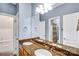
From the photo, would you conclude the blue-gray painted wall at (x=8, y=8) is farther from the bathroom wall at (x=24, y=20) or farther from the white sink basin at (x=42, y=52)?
the white sink basin at (x=42, y=52)

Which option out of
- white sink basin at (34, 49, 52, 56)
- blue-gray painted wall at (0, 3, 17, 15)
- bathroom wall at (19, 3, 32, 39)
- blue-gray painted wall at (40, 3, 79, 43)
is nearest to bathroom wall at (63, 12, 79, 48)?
blue-gray painted wall at (40, 3, 79, 43)

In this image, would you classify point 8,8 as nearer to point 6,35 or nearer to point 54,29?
point 6,35

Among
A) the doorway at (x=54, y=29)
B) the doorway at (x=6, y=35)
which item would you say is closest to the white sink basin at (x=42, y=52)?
the doorway at (x=54, y=29)

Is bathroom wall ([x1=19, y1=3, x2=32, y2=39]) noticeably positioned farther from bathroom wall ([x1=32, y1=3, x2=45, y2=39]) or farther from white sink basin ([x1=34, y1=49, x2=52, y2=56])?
white sink basin ([x1=34, y1=49, x2=52, y2=56])

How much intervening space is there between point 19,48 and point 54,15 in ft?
2.30

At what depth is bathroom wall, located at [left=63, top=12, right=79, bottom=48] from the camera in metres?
1.61

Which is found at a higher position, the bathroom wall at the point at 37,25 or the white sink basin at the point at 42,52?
the bathroom wall at the point at 37,25

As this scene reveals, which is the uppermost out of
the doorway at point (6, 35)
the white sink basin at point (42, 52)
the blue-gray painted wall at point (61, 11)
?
the blue-gray painted wall at point (61, 11)

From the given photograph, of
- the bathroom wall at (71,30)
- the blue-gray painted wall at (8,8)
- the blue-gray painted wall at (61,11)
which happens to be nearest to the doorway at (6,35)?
the blue-gray painted wall at (8,8)

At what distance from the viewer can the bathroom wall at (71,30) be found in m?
1.61

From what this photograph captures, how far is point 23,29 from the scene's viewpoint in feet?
5.59

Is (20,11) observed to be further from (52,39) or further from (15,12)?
(52,39)

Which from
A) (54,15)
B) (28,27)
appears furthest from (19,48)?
(54,15)

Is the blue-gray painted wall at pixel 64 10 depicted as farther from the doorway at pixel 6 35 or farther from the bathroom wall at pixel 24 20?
the doorway at pixel 6 35
